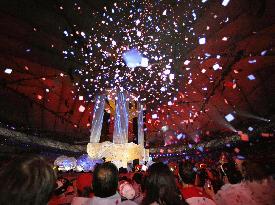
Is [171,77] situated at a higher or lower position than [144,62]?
higher

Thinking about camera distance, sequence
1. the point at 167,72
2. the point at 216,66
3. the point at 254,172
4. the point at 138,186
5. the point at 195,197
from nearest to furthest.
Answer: the point at 195,197 → the point at 254,172 → the point at 138,186 → the point at 167,72 → the point at 216,66

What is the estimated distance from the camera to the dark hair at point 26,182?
129cm

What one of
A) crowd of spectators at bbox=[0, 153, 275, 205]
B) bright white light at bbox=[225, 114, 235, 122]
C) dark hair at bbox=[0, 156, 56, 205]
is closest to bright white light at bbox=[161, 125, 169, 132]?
bright white light at bbox=[225, 114, 235, 122]

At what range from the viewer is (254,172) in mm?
3703

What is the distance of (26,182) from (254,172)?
335 cm

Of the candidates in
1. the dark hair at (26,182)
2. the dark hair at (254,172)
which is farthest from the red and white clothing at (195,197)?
the dark hair at (26,182)

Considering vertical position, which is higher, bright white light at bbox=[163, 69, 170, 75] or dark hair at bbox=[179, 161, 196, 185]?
bright white light at bbox=[163, 69, 170, 75]

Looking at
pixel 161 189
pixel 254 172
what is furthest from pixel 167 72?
pixel 161 189

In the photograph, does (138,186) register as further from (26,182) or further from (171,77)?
(171,77)

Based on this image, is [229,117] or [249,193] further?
[229,117]

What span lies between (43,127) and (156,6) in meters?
13.5

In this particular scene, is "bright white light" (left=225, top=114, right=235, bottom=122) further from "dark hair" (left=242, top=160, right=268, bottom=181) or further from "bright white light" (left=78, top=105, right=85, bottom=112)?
"dark hair" (left=242, top=160, right=268, bottom=181)

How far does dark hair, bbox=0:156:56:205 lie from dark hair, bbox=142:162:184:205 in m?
1.15

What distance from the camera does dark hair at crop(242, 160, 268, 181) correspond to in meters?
3.66
